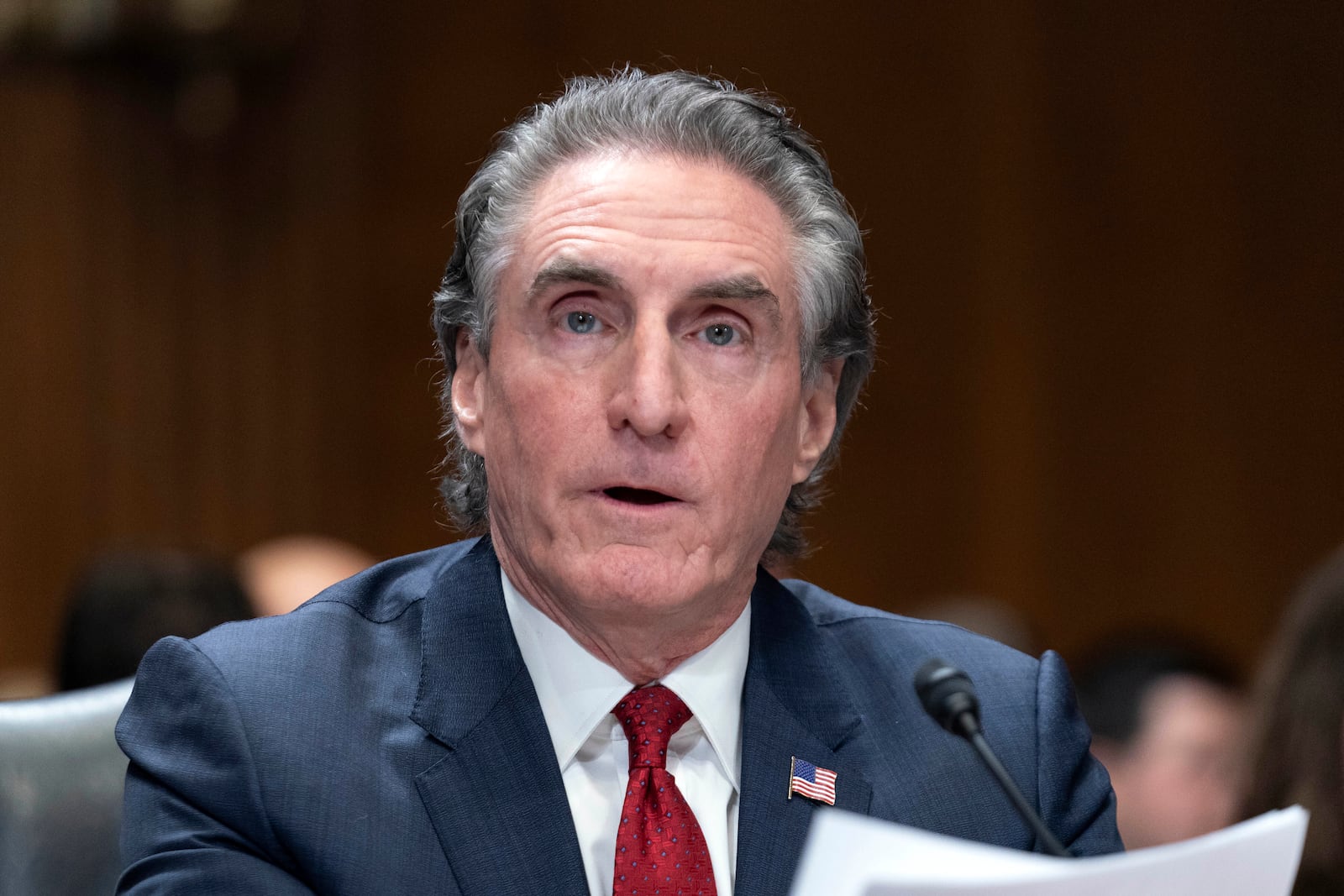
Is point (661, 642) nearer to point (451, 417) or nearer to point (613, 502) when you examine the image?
point (613, 502)

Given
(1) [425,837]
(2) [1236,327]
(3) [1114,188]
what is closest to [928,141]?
(3) [1114,188]

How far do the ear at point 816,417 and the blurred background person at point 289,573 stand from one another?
1.60 metres

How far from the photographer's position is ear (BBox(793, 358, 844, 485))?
1.95m

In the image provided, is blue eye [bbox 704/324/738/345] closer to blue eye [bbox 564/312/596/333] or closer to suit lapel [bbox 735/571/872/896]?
blue eye [bbox 564/312/596/333]

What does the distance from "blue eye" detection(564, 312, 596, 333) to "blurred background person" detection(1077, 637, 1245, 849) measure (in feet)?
7.47

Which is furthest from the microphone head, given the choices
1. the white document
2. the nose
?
the nose

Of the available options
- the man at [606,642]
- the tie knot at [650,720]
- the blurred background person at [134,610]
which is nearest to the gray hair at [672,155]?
the man at [606,642]

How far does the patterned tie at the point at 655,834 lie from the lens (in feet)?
5.29

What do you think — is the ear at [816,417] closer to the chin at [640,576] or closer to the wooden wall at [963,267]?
the chin at [640,576]

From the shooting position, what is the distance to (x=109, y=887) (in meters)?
1.77

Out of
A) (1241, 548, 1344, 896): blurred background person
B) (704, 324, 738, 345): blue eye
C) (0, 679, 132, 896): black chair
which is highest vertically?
(704, 324, 738, 345): blue eye

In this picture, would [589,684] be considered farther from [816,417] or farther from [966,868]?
[966,868]

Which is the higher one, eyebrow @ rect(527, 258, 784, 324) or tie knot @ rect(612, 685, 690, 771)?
eyebrow @ rect(527, 258, 784, 324)

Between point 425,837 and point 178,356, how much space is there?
3743 millimetres
